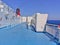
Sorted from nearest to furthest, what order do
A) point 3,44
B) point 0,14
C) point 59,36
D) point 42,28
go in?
1. point 3,44
2. point 59,36
3. point 42,28
4. point 0,14

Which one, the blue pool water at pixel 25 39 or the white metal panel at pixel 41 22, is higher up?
the white metal panel at pixel 41 22

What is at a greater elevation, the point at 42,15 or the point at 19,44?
the point at 42,15

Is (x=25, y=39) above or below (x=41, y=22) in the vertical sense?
below

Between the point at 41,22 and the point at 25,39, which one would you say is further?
the point at 41,22

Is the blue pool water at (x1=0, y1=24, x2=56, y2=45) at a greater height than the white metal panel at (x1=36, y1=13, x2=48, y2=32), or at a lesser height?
lesser

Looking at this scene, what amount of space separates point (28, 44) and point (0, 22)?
15.6 meters

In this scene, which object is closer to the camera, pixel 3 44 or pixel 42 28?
pixel 3 44

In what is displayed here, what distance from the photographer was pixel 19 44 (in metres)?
6.72

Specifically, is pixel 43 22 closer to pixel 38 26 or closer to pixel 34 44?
pixel 38 26

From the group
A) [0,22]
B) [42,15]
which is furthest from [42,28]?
[0,22]

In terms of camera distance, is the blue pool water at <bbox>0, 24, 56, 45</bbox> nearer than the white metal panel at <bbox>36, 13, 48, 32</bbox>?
Yes

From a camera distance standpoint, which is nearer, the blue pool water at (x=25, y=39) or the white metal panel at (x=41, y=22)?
the blue pool water at (x=25, y=39)

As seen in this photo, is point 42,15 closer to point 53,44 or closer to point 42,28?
Result: point 42,28

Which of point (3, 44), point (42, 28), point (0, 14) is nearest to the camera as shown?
point (3, 44)
